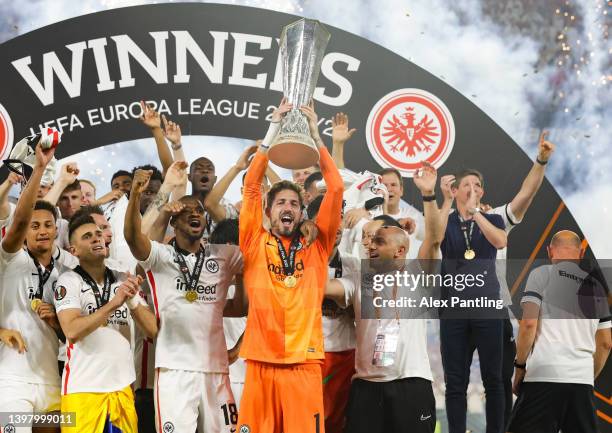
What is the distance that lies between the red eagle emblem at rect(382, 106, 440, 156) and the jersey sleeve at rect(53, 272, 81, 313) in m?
2.12

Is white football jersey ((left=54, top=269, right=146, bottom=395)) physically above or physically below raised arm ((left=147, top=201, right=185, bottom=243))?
below

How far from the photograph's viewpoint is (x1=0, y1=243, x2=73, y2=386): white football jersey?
479cm

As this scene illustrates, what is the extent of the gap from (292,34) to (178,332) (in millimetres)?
1843

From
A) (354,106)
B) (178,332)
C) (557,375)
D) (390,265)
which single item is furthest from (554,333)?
(178,332)

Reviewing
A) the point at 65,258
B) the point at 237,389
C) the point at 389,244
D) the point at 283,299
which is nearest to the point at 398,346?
the point at 389,244

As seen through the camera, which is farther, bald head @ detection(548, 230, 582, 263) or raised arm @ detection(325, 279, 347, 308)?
bald head @ detection(548, 230, 582, 263)

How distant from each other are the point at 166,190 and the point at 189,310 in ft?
2.68

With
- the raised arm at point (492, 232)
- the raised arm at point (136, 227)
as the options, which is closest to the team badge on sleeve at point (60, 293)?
the raised arm at point (136, 227)

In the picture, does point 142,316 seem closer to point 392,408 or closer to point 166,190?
point 166,190

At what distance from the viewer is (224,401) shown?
4855mm

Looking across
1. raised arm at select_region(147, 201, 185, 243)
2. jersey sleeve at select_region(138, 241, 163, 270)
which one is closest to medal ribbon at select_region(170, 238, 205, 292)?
jersey sleeve at select_region(138, 241, 163, 270)

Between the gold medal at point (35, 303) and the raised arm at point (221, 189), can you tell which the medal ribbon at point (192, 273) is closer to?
the raised arm at point (221, 189)

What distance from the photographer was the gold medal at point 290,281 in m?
4.87

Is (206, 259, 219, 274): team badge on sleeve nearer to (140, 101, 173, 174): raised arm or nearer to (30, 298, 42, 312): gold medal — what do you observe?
(140, 101, 173, 174): raised arm
